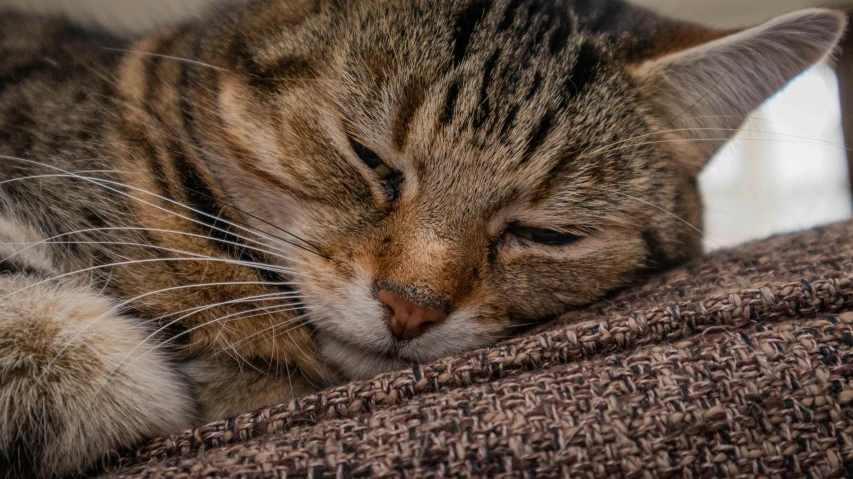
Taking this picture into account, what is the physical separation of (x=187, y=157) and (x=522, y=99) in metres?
0.51

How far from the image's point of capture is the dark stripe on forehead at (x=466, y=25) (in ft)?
2.61

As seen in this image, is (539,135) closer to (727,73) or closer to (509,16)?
(509,16)

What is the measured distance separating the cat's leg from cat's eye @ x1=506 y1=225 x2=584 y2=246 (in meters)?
0.51

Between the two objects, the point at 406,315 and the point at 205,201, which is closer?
the point at 406,315

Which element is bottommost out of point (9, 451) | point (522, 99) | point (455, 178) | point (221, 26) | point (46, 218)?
point (9, 451)

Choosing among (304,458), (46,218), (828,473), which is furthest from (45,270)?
(828,473)

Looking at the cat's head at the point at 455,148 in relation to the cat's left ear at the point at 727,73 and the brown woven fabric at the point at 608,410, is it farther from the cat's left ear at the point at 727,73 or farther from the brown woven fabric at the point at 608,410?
the brown woven fabric at the point at 608,410

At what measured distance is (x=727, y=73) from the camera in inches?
34.5

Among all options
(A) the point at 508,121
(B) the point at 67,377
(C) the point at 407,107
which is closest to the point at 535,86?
(A) the point at 508,121

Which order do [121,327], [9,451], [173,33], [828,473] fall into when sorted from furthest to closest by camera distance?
[173,33] < [121,327] < [9,451] < [828,473]

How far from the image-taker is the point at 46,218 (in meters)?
0.80

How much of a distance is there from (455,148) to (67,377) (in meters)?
0.55

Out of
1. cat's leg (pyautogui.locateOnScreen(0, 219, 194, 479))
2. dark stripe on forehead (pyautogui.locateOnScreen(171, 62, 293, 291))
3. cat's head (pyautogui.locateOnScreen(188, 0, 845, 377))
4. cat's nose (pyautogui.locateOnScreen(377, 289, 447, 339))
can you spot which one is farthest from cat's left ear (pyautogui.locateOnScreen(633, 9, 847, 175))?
cat's leg (pyautogui.locateOnScreen(0, 219, 194, 479))

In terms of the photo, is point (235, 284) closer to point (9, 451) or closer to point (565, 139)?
point (9, 451)
